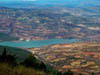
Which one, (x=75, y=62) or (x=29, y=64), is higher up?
(x=29, y=64)

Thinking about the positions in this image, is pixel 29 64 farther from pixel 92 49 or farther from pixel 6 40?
pixel 6 40

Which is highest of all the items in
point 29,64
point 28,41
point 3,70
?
point 3,70

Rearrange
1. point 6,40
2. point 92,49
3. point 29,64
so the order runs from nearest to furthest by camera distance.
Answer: point 29,64, point 92,49, point 6,40

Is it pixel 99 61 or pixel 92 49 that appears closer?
pixel 99 61

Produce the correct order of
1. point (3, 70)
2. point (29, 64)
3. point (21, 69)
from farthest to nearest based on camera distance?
1. point (29, 64)
2. point (21, 69)
3. point (3, 70)

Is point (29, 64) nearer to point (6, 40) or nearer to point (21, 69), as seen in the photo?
point (21, 69)

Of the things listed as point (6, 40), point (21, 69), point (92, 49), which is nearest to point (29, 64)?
point (21, 69)

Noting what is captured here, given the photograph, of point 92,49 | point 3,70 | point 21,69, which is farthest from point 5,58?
point 92,49

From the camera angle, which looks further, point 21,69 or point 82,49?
point 82,49

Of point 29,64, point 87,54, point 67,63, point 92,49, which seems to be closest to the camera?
point 29,64
